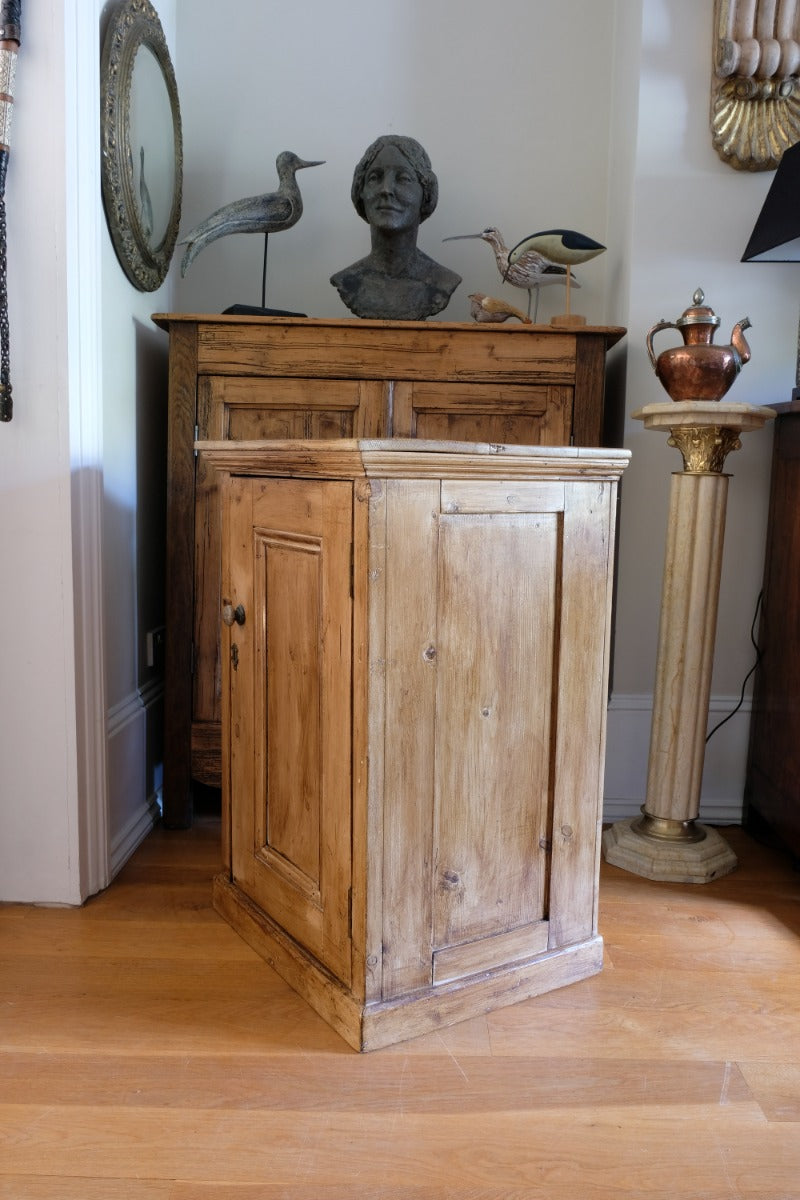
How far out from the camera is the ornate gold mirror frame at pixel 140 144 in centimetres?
192

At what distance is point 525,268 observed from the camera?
2.29 metres

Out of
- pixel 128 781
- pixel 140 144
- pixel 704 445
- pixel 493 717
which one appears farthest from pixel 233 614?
pixel 140 144

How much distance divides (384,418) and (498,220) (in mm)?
838

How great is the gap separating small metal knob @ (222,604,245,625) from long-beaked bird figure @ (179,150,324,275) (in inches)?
40.3

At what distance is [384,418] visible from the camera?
7.00 ft

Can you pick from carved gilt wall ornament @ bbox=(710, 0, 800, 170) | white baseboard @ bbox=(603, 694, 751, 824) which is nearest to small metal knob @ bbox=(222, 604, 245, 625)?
white baseboard @ bbox=(603, 694, 751, 824)

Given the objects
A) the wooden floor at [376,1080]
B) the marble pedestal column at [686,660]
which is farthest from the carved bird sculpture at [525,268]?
the wooden floor at [376,1080]

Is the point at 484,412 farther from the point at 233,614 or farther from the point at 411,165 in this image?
the point at 233,614

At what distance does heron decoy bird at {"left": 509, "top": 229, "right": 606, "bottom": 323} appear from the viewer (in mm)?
2209

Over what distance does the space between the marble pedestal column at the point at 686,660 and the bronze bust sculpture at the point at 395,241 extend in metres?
0.67

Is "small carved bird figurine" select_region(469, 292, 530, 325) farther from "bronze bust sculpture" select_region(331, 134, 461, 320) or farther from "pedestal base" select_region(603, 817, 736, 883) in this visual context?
"pedestal base" select_region(603, 817, 736, 883)

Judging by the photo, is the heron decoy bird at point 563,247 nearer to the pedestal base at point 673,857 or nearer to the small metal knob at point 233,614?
the small metal knob at point 233,614

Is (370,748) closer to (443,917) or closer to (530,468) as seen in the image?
(443,917)

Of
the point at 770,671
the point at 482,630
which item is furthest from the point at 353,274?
the point at 770,671
